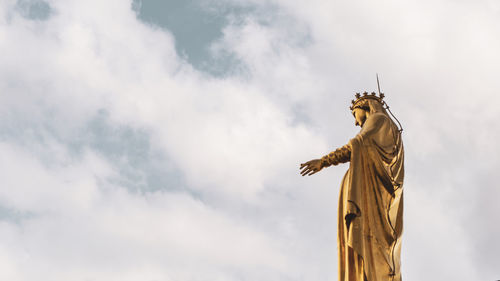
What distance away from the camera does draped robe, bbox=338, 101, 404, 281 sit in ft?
39.4

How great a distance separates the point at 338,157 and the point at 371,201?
1021mm

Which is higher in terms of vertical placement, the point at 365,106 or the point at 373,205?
the point at 365,106

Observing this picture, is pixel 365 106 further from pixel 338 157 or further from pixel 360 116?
pixel 338 157

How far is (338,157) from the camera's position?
1310 cm

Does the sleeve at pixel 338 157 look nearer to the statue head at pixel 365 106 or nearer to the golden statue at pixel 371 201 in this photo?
the golden statue at pixel 371 201

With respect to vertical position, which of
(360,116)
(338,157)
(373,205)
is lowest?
(373,205)

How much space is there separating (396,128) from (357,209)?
2243mm

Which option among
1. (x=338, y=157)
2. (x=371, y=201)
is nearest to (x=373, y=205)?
(x=371, y=201)

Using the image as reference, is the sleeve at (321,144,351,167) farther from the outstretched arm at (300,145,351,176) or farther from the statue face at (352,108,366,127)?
the statue face at (352,108,366,127)

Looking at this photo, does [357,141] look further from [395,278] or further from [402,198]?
[395,278]

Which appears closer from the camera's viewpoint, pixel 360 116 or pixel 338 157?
pixel 338 157

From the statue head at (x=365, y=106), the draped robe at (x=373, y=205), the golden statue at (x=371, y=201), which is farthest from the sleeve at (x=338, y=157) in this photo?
the statue head at (x=365, y=106)

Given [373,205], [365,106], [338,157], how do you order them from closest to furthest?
[373,205] → [338,157] → [365,106]

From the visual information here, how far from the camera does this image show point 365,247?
12047 millimetres
